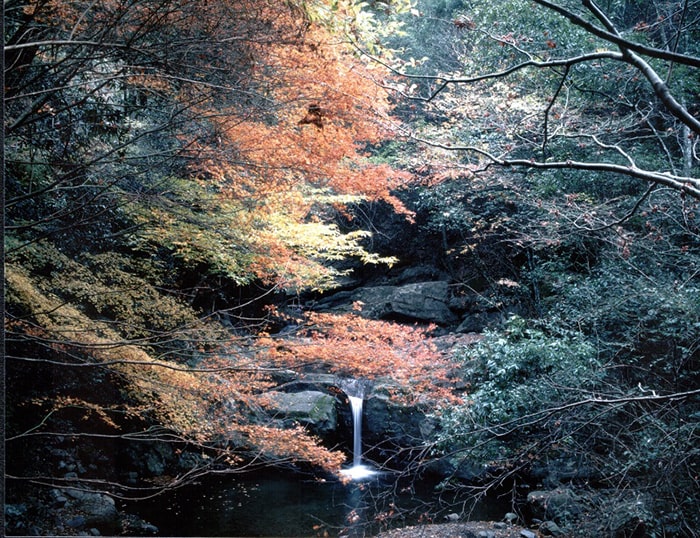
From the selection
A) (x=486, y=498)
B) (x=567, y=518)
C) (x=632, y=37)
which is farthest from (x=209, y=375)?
(x=632, y=37)

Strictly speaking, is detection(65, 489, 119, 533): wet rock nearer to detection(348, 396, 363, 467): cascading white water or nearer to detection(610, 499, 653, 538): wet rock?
detection(348, 396, 363, 467): cascading white water

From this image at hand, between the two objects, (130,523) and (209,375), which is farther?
(130,523)

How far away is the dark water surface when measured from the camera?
4.15 meters

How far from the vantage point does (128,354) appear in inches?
120

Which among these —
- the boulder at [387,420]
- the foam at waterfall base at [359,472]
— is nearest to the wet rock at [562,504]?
the boulder at [387,420]

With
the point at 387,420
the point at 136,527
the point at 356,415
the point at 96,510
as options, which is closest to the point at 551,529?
the point at 387,420

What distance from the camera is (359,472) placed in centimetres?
559

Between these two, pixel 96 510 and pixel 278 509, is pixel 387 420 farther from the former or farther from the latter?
Result: pixel 96 510

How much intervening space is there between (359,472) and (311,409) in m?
0.87

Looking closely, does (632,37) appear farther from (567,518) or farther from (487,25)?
(567,518)

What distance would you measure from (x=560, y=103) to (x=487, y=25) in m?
1.47

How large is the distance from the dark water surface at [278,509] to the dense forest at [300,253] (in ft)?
0.50

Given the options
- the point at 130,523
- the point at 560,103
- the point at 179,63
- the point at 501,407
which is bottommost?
the point at 130,523

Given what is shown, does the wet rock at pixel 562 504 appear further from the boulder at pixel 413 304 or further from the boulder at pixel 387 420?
the boulder at pixel 413 304
